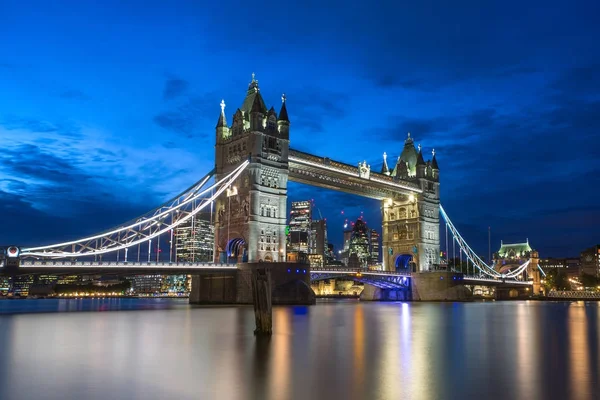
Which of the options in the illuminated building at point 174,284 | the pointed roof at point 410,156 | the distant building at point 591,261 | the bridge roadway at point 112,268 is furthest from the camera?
the illuminated building at point 174,284

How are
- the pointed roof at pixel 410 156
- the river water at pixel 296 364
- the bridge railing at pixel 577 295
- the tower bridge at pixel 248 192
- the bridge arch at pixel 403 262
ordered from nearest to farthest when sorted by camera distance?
the river water at pixel 296 364 < the tower bridge at pixel 248 192 < the pointed roof at pixel 410 156 < the bridge arch at pixel 403 262 < the bridge railing at pixel 577 295

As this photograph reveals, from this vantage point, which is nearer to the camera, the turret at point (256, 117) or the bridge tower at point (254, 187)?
the bridge tower at point (254, 187)

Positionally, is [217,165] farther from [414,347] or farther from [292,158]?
[414,347]

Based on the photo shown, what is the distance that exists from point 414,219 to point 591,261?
108m

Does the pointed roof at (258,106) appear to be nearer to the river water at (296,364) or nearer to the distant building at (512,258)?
the river water at (296,364)

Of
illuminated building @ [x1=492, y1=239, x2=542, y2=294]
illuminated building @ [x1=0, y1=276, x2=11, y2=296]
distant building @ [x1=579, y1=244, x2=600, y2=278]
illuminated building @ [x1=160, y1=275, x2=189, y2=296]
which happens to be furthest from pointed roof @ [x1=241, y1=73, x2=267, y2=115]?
illuminated building @ [x1=0, y1=276, x2=11, y2=296]

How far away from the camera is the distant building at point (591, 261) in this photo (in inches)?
6471

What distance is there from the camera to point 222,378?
15.2m

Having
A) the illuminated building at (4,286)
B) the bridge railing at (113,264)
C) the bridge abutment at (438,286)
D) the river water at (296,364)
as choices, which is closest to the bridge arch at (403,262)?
the bridge abutment at (438,286)

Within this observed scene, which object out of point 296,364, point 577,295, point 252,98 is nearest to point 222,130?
point 252,98

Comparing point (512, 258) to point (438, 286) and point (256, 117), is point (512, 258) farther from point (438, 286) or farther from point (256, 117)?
point (256, 117)

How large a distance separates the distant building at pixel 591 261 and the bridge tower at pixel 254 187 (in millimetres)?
127992

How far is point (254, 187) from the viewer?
59.7 meters

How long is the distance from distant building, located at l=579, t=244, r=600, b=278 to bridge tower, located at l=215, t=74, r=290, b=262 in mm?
127992
